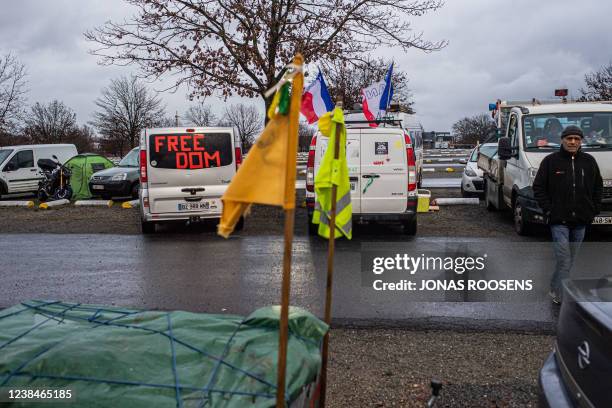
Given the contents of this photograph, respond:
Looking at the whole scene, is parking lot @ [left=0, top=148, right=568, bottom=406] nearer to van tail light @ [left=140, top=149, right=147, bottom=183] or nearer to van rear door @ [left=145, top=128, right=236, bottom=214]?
van rear door @ [left=145, top=128, right=236, bottom=214]

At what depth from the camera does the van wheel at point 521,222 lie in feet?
34.9

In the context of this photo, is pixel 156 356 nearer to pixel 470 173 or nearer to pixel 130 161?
pixel 470 173

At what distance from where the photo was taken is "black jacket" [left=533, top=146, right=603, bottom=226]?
6.20 metres

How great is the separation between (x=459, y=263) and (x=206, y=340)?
6.76 m

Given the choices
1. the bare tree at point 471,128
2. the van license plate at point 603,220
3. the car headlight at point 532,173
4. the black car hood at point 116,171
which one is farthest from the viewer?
the bare tree at point 471,128

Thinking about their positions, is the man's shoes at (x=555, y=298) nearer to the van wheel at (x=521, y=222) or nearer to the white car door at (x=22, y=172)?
the van wheel at (x=521, y=222)

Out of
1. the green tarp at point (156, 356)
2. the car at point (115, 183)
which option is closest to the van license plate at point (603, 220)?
the green tarp at point (156, 356)

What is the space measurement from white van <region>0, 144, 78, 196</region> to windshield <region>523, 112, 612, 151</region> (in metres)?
16.8

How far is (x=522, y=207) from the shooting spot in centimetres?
1055

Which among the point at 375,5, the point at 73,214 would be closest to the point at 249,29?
the point at 375,5

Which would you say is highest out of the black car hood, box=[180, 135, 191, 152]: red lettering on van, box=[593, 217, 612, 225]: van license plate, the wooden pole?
box=[180, 135, 191, 152]: red lettering on van

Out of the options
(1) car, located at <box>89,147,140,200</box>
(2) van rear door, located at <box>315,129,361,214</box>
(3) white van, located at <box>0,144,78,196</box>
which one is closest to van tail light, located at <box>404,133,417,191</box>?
(2) van rear door, located at <box>315,129,361,214</box>

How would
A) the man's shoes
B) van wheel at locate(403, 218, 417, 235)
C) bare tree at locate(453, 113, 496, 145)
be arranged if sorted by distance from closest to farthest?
the man's shoes
van wheel at locate(403, 218, 417, 235)
bare tree at locate(453, 113, 496, 145)

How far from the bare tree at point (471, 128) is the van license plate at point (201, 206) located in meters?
79.8
